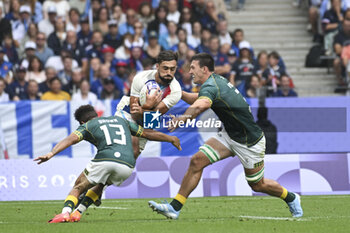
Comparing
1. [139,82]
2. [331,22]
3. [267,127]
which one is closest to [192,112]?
[139,82]

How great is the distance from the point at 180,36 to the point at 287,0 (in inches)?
238

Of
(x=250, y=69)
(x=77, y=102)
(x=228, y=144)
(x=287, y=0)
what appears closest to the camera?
(x=228, y=144)

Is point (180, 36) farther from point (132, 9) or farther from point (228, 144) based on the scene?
point (228, 144)

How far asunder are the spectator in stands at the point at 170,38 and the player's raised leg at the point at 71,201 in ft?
34.5

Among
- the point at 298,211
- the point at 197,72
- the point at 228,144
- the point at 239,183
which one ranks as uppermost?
the point at 197,72

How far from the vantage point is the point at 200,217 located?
10.9 metres

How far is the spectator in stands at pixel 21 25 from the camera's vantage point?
20031 millimetres

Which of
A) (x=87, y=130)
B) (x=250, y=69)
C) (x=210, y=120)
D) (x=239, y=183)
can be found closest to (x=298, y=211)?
(x=87, y=130)

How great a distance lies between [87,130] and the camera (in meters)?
9.99

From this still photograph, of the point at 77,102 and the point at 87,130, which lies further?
the point at 77,102

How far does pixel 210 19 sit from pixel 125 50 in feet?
9.18

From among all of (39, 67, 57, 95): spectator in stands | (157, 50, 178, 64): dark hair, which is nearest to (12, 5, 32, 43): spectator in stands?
(39, 67, 57, 95): spectator in stands

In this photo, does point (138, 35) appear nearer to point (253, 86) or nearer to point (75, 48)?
point (75, 48)

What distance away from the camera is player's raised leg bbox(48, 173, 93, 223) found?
9.74m
